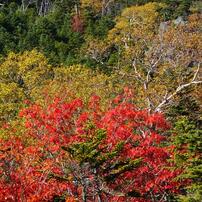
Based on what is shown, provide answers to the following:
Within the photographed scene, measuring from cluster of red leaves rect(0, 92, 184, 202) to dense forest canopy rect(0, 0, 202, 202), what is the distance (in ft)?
0.24

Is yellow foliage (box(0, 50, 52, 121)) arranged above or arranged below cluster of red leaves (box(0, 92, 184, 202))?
below

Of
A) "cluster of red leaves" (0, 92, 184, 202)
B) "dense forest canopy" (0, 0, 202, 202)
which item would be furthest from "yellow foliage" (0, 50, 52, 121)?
"cluster of red leaves" (0, 92, 184, 202)

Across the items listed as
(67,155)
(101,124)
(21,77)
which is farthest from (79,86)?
(67,155)

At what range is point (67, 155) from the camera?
28.8 m

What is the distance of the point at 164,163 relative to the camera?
31.3 meters

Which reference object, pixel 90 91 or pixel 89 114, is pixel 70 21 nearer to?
pixel 90 91

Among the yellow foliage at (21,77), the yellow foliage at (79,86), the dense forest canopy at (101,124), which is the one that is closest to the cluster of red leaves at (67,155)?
the dense forest canopy at (101,124)

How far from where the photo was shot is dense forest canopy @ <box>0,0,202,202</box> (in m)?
26.2

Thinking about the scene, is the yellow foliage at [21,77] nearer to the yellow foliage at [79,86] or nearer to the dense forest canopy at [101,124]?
the dense forest canopy at [101,124]

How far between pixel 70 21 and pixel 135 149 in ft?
263

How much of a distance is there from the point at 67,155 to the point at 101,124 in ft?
21.2

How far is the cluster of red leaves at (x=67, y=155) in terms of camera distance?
27875 mm

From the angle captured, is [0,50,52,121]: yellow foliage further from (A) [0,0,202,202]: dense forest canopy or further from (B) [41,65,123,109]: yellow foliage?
(B) [41,65,123,109]: yellow foliage

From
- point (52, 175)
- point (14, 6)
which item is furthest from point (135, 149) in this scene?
point (14, 6)
